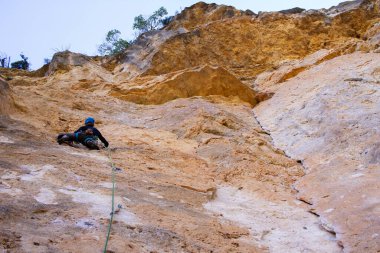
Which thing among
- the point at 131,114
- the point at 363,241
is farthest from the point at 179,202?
the point at 131,114

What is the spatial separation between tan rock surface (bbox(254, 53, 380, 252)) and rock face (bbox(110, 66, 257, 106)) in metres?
1.33

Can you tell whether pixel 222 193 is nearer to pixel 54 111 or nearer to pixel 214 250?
pixel 214 250

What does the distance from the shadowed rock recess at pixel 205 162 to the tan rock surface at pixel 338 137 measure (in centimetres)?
3

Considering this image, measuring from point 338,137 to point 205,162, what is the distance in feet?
8.35

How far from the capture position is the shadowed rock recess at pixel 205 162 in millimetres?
4445

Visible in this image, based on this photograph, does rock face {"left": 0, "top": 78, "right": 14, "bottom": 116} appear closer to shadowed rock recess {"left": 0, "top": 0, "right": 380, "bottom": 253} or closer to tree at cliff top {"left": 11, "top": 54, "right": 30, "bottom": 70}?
shadowed rock recess {"left": 0, "top": 0, "right": 380, "bottom": 253}

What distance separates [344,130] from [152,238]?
17.4ft

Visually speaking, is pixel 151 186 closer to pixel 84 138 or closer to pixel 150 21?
pixel 84 138

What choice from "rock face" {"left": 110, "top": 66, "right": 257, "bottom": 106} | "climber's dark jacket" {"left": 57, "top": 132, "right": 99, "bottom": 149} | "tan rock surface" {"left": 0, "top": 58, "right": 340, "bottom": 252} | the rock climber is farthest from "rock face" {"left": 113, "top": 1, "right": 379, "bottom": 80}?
"climber's dark jacket" {"left": 57, "top": 132, "right": 99, "bottom": 149}

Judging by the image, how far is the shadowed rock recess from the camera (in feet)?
14.6

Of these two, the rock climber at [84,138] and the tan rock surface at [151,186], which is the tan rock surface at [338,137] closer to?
the tan rock surface at [151,186]

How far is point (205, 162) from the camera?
26.9 ft

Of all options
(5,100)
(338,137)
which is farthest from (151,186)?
(5,100)

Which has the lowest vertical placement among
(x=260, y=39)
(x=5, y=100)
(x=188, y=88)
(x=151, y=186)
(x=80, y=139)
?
(x=151, y=186)
